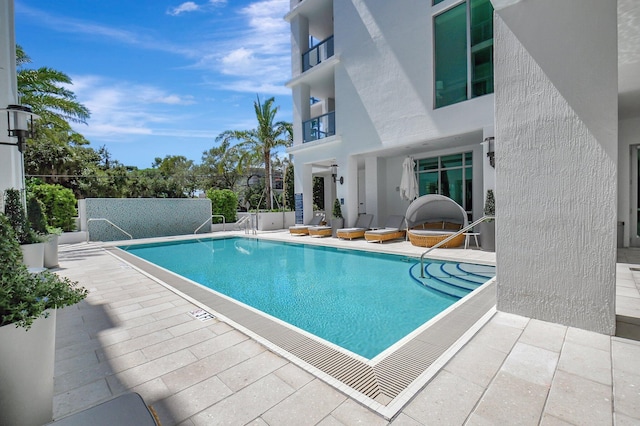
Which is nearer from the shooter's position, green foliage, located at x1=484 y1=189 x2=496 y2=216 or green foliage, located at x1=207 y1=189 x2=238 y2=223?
green foliage, located at x1=484 y1=189 x2=496 y2=216

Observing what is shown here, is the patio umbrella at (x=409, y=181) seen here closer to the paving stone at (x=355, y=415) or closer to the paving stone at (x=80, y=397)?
the paving stone at (x=355, y=415)

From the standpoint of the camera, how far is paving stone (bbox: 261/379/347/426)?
2029 mm

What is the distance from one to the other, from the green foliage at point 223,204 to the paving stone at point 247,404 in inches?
722

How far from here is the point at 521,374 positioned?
248 centimetres

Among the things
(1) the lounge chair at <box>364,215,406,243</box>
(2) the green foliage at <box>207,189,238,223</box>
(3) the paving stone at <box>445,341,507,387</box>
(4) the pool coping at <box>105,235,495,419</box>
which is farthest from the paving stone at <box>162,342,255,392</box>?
(2) the green foliage at <box>207,189,238,223</box>

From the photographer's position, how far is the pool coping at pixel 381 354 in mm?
2344

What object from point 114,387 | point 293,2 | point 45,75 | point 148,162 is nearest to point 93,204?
point 45,75

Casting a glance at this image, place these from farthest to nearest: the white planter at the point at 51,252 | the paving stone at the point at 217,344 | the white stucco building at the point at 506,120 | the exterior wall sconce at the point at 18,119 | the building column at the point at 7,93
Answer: the white planter at the point at 51,252 < the building column at the point at 7,93 < the exterior wall sconce at the point at 18,119 < the white stucco building at the point at 506,120 < the paving stone at the point at 217,344

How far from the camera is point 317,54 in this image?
49.3 ft

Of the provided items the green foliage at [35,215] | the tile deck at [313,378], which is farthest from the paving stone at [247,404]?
the green foliage at [35,215]

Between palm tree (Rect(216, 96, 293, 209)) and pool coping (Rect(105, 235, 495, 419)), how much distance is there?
1680 centimetres

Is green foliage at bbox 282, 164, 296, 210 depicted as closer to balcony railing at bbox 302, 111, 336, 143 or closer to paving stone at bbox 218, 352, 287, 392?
balcony railing at bbox 302, 111, 336, 143

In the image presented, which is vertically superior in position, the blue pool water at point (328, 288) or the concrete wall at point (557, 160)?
the concrete wall at point (557, 160)

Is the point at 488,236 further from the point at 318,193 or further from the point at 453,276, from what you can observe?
the point at 318,193
